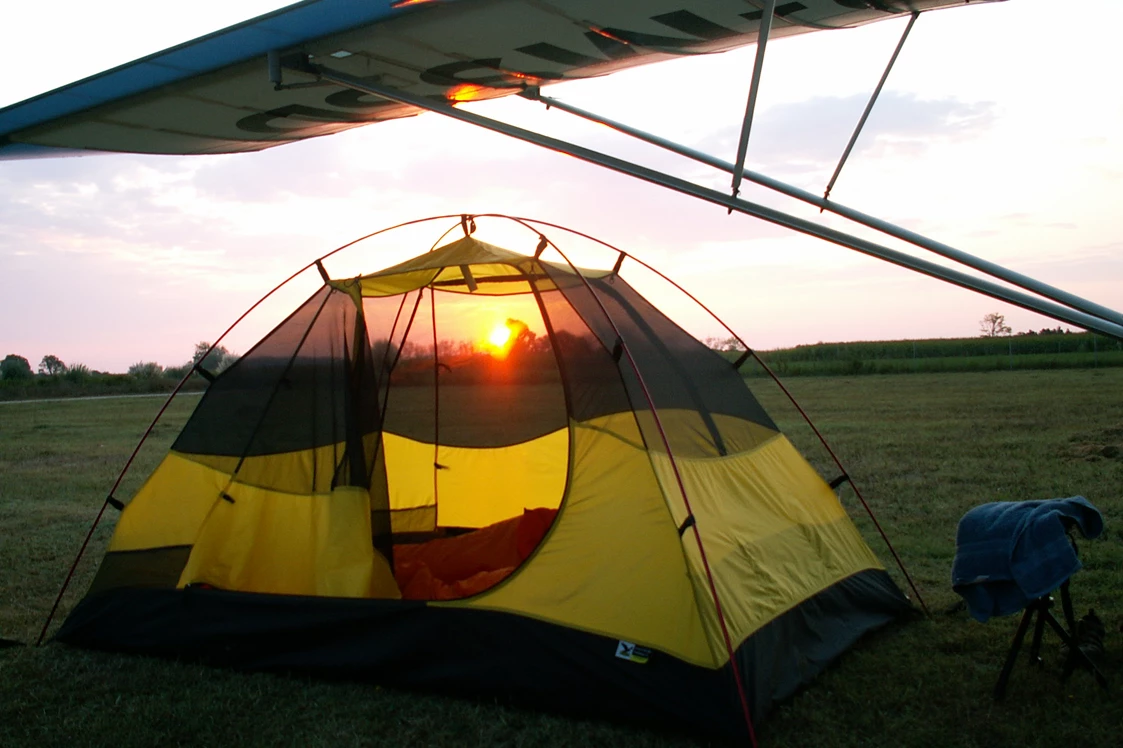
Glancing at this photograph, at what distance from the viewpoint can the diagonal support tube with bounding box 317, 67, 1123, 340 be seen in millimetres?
3047

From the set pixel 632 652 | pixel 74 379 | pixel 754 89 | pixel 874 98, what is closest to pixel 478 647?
pixel 632 652

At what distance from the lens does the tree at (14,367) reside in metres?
35.8

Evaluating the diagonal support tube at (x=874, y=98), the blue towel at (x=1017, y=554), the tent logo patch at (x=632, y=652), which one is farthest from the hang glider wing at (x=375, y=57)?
the tent logo patch at (x=632, y=652)

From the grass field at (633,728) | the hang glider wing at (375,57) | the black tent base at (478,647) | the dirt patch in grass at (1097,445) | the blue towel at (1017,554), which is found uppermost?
the hang glider wing at (375,57)

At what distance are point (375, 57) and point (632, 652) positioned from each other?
2.58 meters

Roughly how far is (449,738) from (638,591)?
88 cm

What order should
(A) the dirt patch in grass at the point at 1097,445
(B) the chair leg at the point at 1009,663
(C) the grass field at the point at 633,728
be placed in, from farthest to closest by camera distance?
1. (A) the dirt patch in grass at the point at 1097,445
2. (B) the chair leg at the point at 1009,663
3. (C) the grass field at the point at 633,728

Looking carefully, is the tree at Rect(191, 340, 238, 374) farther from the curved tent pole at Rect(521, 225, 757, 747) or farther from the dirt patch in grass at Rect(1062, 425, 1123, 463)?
the dirt patch in grass at Rect(1062, 425, 1123, 463)

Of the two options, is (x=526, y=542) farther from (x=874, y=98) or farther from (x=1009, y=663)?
(x=874, y=98)

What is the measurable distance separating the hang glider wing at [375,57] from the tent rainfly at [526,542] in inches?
33.1

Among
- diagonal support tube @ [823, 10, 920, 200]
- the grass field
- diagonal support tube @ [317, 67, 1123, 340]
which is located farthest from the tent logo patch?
diagonal support tube @ [823, 10, 920, 200]

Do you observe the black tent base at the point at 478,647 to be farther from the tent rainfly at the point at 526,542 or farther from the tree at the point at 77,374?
the tree at the point at 77,374

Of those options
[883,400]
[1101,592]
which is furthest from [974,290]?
[883,400]

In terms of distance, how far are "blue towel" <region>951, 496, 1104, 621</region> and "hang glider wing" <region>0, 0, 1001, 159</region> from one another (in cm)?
198
